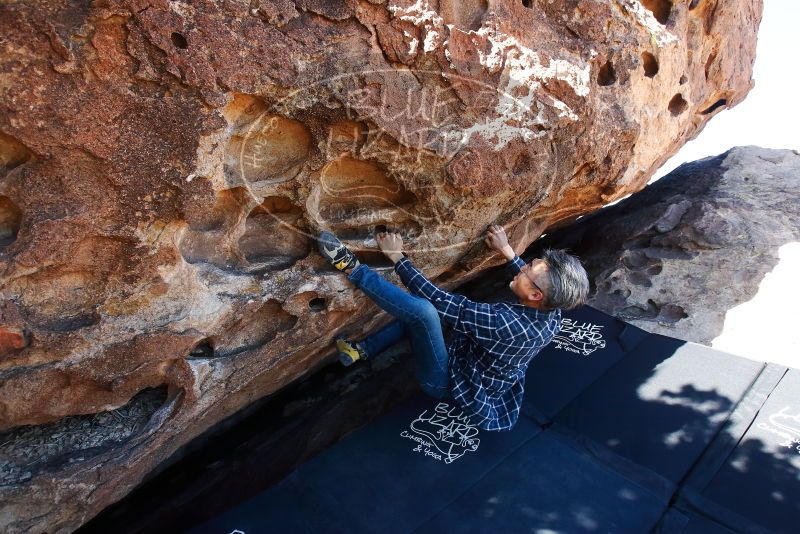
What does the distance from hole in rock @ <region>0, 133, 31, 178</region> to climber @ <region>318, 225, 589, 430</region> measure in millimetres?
1219

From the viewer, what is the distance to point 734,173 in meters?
4.68

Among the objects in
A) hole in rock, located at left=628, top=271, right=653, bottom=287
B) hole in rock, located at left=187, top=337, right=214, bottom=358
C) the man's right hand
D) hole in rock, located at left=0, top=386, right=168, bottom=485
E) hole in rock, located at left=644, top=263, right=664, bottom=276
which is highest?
the man's right hand

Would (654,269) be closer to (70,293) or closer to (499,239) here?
(499,239)

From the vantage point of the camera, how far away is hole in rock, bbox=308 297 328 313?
2760 mm

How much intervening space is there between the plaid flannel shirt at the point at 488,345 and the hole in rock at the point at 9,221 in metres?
1.61

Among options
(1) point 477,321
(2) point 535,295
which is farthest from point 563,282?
(1) point 477,321

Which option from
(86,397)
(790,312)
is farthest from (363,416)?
(790,312)

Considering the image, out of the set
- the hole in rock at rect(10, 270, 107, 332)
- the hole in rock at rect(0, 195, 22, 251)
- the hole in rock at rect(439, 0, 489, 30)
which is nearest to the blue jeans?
the hole in rock at rect(10, 270, 107, 332)

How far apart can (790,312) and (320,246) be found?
10.8ft

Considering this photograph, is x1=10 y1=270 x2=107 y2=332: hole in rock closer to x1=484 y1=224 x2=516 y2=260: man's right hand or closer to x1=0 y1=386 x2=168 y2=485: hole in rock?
x1=0 y1=386 x2=168 y2=485: hole in rock

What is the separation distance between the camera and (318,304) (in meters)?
2.79

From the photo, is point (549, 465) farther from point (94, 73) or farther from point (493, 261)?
point (94, 73)

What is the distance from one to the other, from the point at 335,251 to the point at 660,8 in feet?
8.36

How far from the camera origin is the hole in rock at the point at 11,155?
6.02 ft
